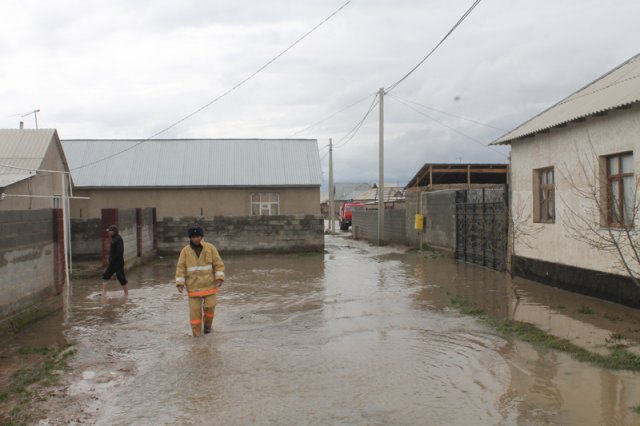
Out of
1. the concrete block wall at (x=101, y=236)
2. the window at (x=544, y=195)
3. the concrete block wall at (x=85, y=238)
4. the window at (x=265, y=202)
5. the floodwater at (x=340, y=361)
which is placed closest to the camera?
the floodwater at (x=340, y=361)

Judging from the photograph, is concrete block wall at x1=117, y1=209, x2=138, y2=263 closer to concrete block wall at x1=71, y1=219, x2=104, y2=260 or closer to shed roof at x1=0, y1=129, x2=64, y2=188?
concrete block wall at x1=71, y1=219, x2=104, y2=260

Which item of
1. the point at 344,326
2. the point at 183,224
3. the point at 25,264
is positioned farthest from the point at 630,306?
the point at 183,224

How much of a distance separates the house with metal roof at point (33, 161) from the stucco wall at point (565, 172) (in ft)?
42.0

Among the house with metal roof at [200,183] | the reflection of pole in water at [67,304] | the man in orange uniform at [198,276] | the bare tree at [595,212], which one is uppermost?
the house with metal roof at [200,183]

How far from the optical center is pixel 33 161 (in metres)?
19.1

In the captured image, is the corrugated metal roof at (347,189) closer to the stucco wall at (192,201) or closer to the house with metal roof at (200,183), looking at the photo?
the house with metal roof at (200,183)

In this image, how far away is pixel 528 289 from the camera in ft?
43.5

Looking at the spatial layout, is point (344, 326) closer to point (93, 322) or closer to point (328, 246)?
point (93, 322)

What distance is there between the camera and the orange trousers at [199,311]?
8625mm

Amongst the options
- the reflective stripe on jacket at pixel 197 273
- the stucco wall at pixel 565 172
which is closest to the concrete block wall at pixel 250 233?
the stucco wall at pixel 565 172

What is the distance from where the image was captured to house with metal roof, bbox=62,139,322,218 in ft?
91.9

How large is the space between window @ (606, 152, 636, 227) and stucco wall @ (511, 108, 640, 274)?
23 centimetres

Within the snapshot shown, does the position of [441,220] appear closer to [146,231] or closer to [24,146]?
[146,231]

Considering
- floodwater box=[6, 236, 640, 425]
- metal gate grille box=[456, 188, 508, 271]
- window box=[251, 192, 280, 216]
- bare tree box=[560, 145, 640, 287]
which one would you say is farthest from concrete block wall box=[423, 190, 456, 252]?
bare tree box=[560, 145, 640, 287]
